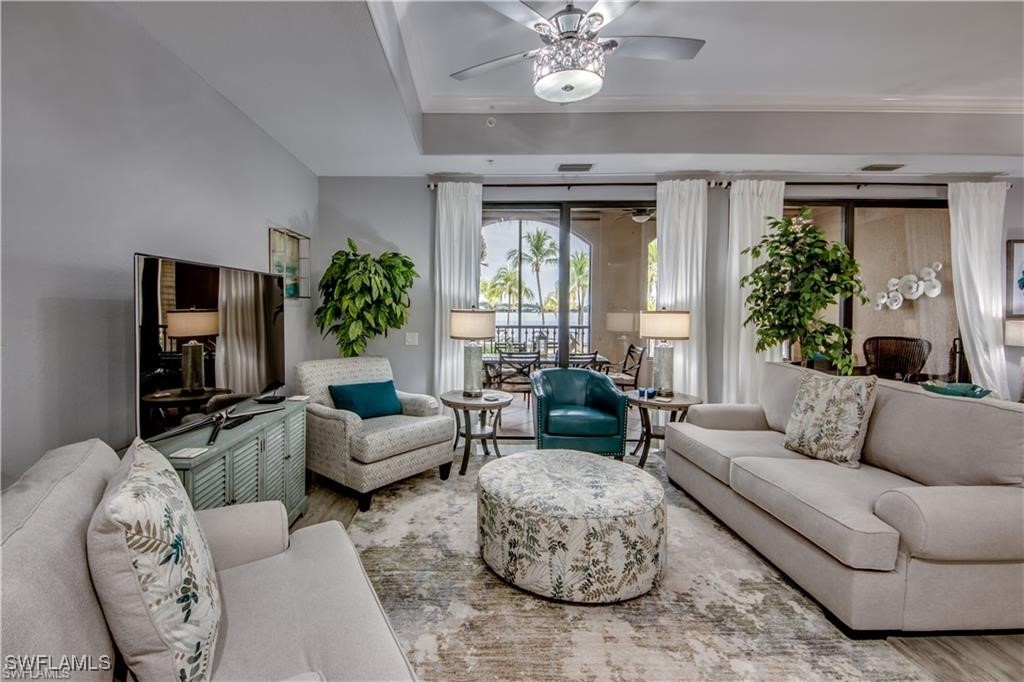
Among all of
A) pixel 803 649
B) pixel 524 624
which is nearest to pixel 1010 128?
pixel 803 649

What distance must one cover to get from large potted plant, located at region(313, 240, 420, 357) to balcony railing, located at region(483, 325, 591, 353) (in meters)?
1.15

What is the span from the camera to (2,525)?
846 mm

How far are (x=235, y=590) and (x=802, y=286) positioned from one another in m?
4.08

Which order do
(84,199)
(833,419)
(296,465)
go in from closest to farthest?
(84,199) → (833,419) → (296,465)

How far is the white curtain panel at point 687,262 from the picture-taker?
4.11 meters

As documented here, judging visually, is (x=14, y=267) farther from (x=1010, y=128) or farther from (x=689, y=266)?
(x=1010, y=128)

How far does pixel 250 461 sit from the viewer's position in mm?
2186

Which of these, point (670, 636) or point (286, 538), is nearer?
point (286, 538)

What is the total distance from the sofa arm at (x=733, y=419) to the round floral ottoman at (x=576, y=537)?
1.26 m

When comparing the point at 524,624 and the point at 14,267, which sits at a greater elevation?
the point at 14,267

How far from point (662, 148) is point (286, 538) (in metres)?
3.68

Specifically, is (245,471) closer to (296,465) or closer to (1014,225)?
(296,465)

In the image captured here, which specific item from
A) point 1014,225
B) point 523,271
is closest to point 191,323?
point 523,271

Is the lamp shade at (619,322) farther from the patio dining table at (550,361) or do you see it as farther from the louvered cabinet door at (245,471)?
the louvered cabinet door at (245,471)
